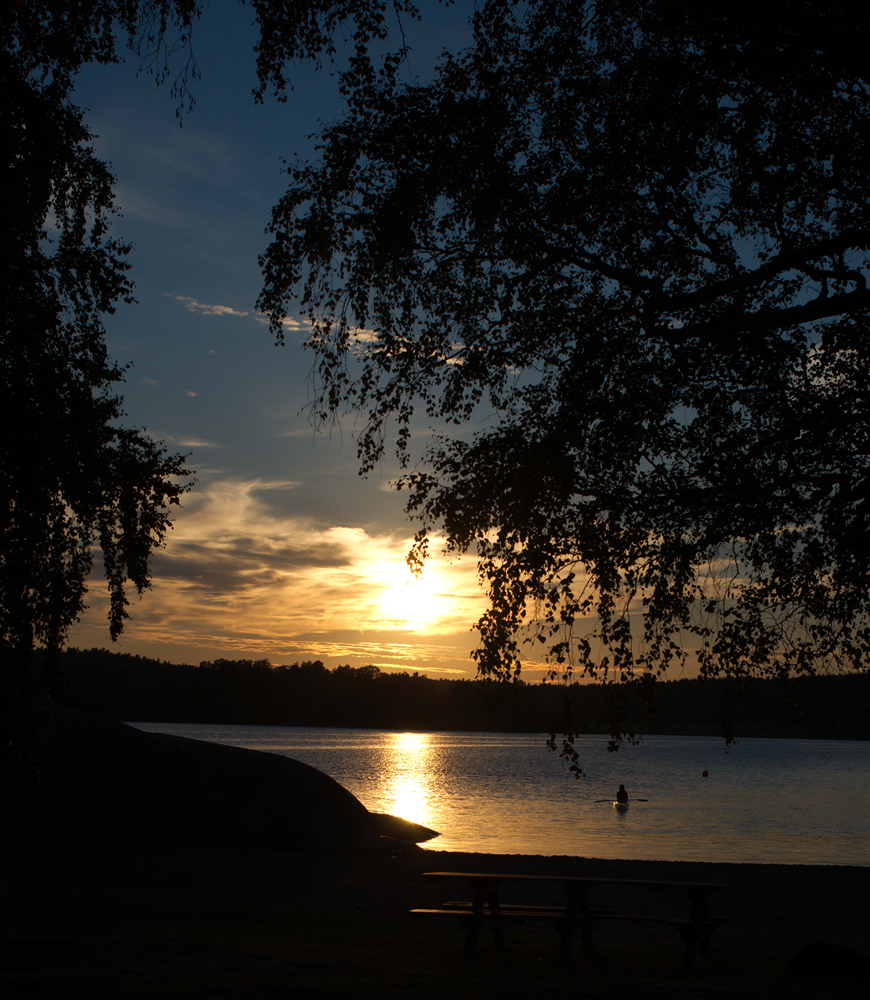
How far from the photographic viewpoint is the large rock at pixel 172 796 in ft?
60.1

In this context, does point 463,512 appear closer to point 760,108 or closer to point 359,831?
point 760,108

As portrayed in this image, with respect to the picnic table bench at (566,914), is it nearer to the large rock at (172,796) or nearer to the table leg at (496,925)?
the table leg at (496,925)

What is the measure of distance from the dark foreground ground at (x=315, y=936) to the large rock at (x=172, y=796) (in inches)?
49.0

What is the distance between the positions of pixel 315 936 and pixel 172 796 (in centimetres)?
1014

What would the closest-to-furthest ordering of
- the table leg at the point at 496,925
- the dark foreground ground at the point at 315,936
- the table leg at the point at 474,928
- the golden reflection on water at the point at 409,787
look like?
the dark foreground ground at the point at 315,936 → the table leg at the point at 474,928 → the table leg at the point at 496,925 → the golden reflection on water at the point at 409,787

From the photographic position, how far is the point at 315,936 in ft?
36.4

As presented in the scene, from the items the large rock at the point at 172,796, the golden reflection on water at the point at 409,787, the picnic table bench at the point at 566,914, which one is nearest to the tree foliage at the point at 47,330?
the picnic table bench at the point at 566,914

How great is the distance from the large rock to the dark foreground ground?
1245 millimetres

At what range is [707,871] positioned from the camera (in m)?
22.3

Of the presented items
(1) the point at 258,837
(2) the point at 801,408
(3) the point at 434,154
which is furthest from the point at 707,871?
(3) the point at 434,154

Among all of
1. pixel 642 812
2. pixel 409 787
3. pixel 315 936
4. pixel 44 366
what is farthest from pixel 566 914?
pixel 409 787

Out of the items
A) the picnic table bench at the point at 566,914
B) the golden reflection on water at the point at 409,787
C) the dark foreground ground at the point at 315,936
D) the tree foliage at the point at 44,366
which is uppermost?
the tree foliage at the point at 44,366

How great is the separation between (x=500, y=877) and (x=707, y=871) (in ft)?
49.7

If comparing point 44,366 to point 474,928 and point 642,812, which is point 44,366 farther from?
point 642,812
